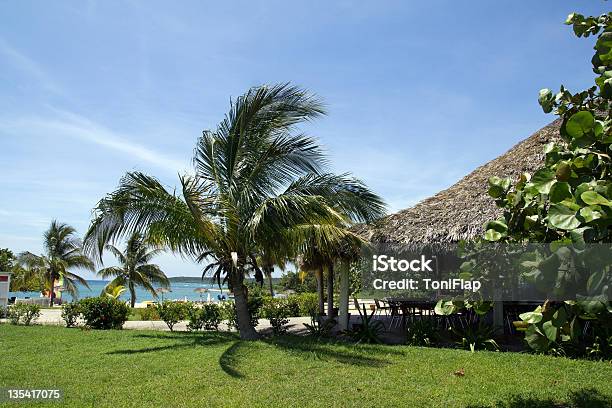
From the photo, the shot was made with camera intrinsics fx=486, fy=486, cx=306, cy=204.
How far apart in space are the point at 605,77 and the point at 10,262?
133 ft

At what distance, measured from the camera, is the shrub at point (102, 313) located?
1265cm

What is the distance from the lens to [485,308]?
2.90 metres

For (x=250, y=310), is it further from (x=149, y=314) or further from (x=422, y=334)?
(x=149, y=314)

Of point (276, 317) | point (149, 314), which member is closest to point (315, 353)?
point (276, 317)

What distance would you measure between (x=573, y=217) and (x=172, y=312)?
1214 centimetres

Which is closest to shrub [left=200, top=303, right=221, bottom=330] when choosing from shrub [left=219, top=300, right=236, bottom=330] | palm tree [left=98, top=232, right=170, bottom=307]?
shrub [left=219, top=300, right=236, bottom=330]

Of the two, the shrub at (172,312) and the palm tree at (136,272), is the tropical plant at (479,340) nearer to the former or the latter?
the shrub at (172,312)

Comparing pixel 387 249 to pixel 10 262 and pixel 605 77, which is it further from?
pixel 10 262

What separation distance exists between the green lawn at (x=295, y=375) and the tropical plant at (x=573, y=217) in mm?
3280

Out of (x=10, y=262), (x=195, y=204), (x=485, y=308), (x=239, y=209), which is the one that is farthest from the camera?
(x=10, y=262)

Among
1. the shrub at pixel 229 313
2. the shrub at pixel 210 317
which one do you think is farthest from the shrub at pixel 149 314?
the shrub at pixel 210 317

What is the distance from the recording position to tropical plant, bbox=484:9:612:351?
190 cm

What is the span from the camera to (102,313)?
12.7m

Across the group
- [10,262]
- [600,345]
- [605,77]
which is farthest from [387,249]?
[10,262]
